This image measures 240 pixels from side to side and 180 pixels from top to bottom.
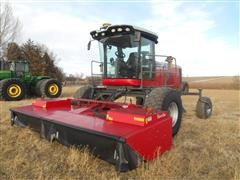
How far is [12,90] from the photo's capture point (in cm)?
1297

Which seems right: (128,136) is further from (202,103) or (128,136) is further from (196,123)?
(202,103)

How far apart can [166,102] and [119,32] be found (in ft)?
6.27

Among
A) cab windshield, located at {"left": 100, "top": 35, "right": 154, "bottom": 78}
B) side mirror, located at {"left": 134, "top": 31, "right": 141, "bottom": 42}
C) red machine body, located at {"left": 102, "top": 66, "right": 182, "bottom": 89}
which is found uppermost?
side mirror, located at {"left": 134, "top": 31, "right": 141, "bottom": 42}

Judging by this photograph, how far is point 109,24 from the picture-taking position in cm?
611

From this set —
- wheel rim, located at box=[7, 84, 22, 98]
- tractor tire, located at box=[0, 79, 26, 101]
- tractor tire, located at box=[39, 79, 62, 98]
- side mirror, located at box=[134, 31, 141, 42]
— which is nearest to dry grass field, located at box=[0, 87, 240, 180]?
side mirror, located at box=[134, 31, 141, 42]

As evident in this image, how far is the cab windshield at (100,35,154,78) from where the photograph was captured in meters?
6.14

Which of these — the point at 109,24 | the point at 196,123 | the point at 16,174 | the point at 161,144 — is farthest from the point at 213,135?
the point at 16,174

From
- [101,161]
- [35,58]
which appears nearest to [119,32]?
[101,161]

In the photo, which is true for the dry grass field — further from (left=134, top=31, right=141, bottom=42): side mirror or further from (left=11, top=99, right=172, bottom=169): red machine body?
Result: (left=134, top=31, right=141, bottom=42): side mirror

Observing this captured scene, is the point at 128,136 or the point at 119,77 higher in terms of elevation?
the point at 119,77

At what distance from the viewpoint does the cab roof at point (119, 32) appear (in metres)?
5.79

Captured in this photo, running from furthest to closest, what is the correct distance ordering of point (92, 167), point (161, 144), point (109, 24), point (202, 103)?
point (202, 103), point (109, 24), point (161, 144), point (92, 167)

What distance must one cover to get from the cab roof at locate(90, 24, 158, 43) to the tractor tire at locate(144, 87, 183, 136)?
1.42 meters

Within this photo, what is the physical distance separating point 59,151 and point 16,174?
931 millimetres
